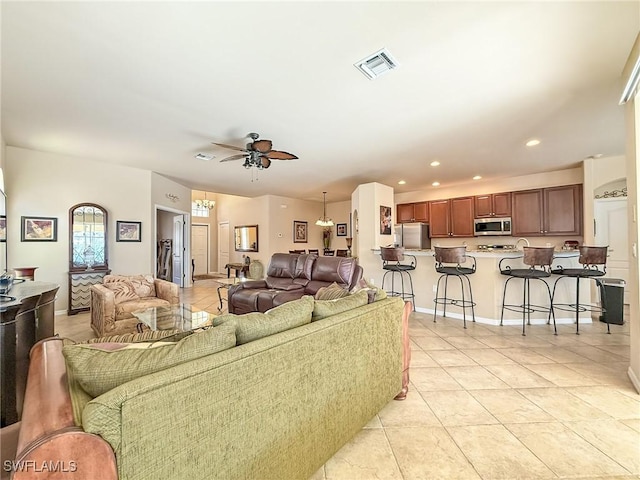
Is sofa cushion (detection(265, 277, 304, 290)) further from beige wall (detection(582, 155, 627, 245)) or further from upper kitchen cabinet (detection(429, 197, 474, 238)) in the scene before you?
beige wall (detection(582, 155, 627, 245))

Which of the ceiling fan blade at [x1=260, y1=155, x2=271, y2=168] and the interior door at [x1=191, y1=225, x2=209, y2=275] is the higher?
the ceiling fan blade at [x1=260, y1=155, x2=271, y2=168]

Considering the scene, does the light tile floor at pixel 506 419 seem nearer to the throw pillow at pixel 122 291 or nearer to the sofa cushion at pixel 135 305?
the sofa cushion at pixel 135 305

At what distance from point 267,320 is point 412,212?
692 cm

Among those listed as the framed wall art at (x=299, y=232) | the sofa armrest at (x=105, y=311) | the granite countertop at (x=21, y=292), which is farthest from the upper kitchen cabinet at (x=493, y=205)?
the granite countertop at (x=21, y=292)

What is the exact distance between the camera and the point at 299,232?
928 cm

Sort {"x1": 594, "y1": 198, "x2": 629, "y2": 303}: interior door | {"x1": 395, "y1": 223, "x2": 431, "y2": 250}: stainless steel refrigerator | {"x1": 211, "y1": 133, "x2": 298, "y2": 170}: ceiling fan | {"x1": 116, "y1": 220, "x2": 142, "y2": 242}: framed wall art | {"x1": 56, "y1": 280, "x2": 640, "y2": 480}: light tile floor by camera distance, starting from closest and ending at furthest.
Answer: {"x1": 56, "y1": 280, "x2": 640, "y2": 480}: light tile floor
{"x1": 211, "y1": 133, "x2": 298, "y2": 170}: ceiling fan
{"x1": 594, "y1": 198, "x2": 629, "y2": 303}: interior door
{"x1": 116, "y1": 220, "x2": 142, "y2": 242}: framed wall art
{"x1": 395, "y1": 223, "x2": 431, "y2": 250}: stainless steel refrigerator

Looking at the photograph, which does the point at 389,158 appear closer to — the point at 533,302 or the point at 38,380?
the point at 533,302

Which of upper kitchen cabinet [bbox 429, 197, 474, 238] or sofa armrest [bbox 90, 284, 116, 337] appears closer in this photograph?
sofa armrest [bbox 90, 284, 116, 337]

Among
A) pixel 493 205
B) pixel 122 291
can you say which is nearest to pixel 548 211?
pixel 493 205

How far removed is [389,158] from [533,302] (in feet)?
10.0

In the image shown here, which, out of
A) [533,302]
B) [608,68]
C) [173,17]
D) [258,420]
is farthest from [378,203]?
[258,420]

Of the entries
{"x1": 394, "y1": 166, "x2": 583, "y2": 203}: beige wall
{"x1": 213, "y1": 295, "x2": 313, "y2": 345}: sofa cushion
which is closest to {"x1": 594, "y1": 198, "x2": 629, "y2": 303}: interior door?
{"x1": 394, "y1": 166, "x2": 583, "y2": 203}: beige wall

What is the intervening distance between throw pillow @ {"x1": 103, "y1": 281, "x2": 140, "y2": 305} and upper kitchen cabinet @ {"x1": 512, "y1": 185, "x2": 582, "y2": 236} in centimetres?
703

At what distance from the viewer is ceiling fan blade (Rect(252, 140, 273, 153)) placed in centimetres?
349
